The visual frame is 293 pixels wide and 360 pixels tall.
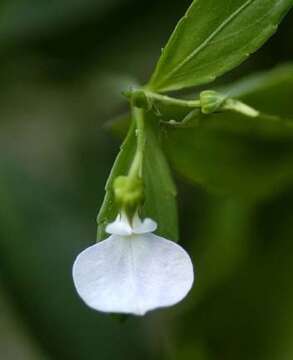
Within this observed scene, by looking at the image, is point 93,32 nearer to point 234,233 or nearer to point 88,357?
point 234,233

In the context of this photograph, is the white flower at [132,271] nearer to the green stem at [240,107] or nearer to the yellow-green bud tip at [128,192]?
the yellow-green bud tip at [128,192]

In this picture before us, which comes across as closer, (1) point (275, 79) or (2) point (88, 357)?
(1) point (275, 79)

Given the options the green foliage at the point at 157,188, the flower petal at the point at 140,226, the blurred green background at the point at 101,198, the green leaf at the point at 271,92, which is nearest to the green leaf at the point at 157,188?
the green foliage at the point at 157,188

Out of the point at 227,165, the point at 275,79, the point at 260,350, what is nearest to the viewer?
the point at 275,79

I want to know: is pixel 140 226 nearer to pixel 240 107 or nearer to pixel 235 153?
pixel 240 107

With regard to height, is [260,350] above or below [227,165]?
below

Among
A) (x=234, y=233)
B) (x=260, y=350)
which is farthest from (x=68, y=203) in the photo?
(x=260, y=350)

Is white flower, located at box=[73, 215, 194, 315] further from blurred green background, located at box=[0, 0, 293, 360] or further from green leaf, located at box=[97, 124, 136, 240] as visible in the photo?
blurred green background, located at box=[0, 0, 293, 360]
